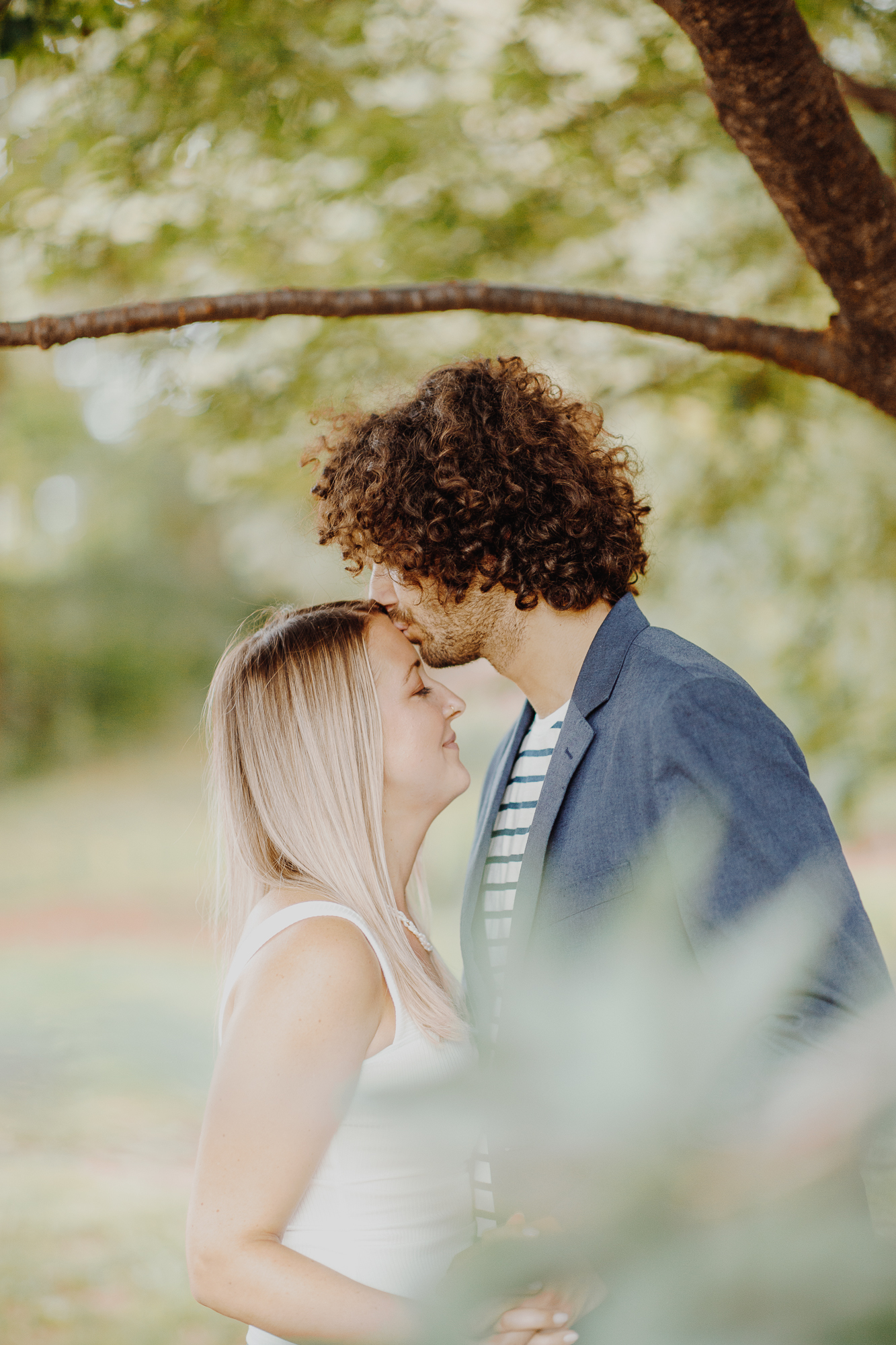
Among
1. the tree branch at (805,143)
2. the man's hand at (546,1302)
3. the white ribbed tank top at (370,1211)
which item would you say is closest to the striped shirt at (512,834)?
the white ribbed tank top at (370,1211)

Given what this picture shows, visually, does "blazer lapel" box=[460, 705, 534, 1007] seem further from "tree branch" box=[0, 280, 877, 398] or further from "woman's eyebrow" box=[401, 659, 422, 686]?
"tree branch" box=[0, 280, 877, 398]

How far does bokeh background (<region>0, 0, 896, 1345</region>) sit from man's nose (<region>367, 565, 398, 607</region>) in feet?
Answer: 1.64

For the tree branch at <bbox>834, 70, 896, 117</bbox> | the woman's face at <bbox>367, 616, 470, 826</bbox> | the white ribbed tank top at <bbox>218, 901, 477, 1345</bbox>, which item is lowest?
the white ribbed tank top at <bbox>218, 901, 477, 1345</bbox>

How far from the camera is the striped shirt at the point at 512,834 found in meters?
1.87

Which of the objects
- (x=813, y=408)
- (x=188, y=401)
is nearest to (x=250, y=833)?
(x=188, y=401)

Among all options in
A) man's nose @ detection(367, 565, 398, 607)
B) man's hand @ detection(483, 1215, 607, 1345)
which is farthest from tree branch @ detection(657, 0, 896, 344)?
man's hand @ detection(483, 1215, 607, 1345)

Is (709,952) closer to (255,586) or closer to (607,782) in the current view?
(607,782)

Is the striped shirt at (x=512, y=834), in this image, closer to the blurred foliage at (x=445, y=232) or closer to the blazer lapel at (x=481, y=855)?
the blazer lapel at (x=481, y=855)

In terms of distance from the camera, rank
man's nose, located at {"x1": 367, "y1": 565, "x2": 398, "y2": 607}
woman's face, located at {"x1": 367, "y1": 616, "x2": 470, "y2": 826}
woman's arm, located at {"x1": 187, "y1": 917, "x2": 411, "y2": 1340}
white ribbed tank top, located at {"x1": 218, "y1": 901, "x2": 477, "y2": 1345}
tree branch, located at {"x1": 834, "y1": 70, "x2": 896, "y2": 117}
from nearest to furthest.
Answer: woman's arm, located at {"x1": 187, "y1": 917, "x2": 411, "y2": 1340}
white ribbed tank top, located at {"x1": 218, "y1": 901, "x2": 477, "y2": 1345}
woman's face, located at {"x1": 367, "y1": 616, "x2": 470, "y2": 826}
man's nose, located at {"x1": 367, "y1": 565, "x2": 398, "y2": 607}
tree branch, located at {"x1": 834, "y1": 70, "x2": 896, "y2": 117}

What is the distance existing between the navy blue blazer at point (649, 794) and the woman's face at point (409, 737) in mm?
192

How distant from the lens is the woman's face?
1777 mm

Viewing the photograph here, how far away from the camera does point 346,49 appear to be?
2820mm

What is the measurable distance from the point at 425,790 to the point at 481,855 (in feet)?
0.90

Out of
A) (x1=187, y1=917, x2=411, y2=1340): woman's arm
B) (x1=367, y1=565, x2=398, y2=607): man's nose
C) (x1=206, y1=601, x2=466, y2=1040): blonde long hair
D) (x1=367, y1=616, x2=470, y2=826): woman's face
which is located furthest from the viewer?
(x1=367, y1=565, x2=398, y2=607): man's nose
